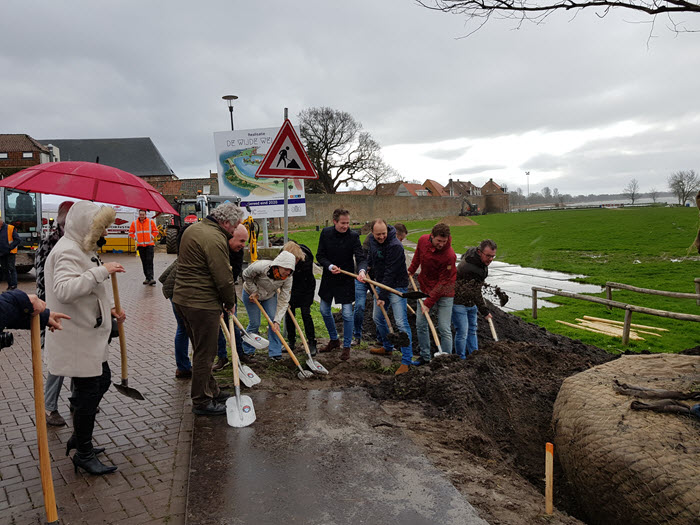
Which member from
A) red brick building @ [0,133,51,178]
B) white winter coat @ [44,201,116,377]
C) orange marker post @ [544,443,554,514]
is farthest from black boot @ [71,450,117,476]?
red brick building @ [0,133,51,178]

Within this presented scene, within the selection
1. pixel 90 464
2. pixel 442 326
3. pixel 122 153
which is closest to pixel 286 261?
pixel 442 326

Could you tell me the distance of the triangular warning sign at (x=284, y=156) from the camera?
6.16 meters

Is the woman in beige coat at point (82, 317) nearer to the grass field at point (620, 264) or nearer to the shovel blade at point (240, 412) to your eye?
the shovel blade at point (240, 412)

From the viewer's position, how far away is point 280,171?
6219 millimetres

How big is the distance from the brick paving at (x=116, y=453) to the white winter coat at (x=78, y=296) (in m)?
0.76

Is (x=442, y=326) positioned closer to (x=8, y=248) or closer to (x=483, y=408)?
(x=483, y=408)

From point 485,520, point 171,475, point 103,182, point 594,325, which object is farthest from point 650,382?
point 594,325

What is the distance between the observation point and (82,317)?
3486mm

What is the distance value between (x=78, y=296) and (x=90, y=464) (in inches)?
47.0

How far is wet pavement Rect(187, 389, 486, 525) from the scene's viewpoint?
2.97 metres

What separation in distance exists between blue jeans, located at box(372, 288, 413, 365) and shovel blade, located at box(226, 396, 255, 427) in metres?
2.27

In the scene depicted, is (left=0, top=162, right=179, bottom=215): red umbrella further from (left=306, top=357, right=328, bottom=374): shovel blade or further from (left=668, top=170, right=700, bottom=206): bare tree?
(left=668, top=170, right=700, bottom=206): bare tree

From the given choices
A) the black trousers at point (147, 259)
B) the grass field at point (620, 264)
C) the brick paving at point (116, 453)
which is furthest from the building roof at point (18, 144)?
the brick paving at point (116, 453)

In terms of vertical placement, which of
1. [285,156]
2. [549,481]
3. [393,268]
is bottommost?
[549,481]
